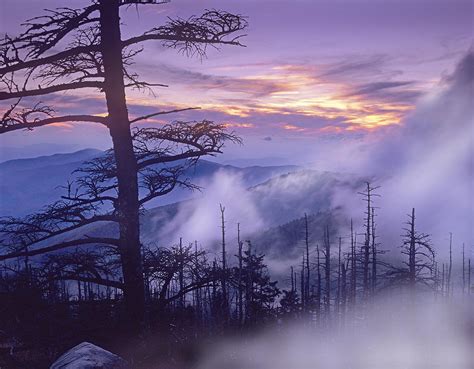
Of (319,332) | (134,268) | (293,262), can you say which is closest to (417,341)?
(319,332)

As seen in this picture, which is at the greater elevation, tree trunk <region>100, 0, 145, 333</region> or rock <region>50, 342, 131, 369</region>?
tree trunk <region>100, 0, 145, 333</region>

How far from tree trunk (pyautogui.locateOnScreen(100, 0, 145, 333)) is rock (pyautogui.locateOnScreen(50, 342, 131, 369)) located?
2.45 feet

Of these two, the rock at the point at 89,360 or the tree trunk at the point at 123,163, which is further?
the tree trunk at the point at 123,163

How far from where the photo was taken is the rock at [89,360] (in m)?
7.42

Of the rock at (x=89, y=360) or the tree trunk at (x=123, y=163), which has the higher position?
the tree trunk at (x=123, y=163)

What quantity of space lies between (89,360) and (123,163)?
358 centimetres

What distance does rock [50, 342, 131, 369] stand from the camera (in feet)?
24.3

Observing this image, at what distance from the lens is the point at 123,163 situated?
26.6ft

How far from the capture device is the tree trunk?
7.87 metres

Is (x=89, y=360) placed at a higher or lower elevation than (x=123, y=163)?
lower

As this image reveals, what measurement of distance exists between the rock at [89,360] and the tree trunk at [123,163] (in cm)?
75

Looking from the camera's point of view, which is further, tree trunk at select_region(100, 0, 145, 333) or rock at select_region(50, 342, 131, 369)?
tree trunk at select_region(100, 0, 145, 333)

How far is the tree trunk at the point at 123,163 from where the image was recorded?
7.87 metres

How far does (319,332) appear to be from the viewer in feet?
197
